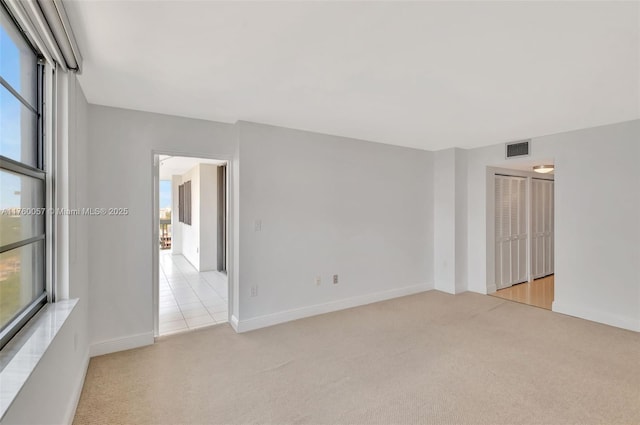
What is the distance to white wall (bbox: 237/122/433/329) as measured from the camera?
138 inches

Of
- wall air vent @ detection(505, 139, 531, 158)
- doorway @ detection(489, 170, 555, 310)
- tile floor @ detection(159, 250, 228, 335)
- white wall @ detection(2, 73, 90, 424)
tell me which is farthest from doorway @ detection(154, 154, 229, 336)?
doorway @ detection(489, 170, 555, 310)

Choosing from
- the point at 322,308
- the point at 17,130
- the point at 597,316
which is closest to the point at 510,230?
the point at 597,316

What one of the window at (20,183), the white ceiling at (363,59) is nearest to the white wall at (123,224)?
the white ceiling at (363,59)

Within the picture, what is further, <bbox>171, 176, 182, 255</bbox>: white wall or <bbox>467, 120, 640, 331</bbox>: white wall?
<bbox>171, 176, 182, 255</bbox>: white wall

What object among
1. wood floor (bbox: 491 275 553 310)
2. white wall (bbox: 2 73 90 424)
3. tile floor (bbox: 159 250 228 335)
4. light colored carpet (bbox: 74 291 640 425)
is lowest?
light colored carpet (bbox: 74 291 640 425)

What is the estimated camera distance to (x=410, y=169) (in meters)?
4.91

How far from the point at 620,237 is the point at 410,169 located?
2.63m

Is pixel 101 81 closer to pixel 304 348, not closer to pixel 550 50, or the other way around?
pixel 304 348

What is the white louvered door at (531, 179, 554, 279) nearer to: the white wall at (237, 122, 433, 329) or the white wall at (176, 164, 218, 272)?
the white wall at (237, 122, 433, 329)

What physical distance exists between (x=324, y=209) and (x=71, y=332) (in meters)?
2.76

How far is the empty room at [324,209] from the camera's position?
1636 mm

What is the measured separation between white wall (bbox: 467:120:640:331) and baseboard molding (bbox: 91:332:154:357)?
4940mm

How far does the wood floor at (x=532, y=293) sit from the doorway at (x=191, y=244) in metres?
4.21

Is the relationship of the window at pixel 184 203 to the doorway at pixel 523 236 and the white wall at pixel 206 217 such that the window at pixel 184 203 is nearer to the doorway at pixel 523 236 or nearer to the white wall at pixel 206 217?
the white wall at pixel 206 217
